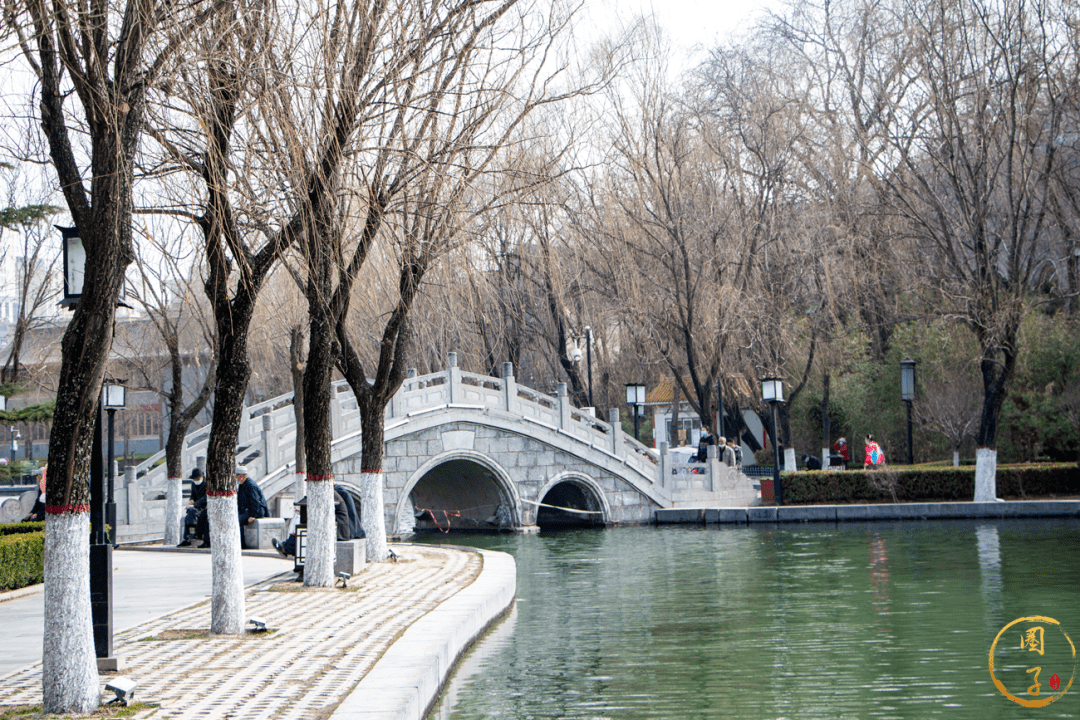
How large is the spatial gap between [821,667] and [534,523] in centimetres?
1793

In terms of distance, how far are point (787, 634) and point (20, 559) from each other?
8553 mm

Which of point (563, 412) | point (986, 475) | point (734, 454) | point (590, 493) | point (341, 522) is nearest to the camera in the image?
point (341, 522)

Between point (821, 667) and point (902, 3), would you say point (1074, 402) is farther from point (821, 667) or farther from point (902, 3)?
point (821, 667)

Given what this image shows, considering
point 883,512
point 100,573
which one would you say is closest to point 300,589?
point 100,573

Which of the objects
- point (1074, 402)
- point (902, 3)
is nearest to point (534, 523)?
point (1074, 402)

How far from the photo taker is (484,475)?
26.5 meters

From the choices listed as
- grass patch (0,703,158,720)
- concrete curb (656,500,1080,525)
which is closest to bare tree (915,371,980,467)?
concrete curb (656,500,1080,525)

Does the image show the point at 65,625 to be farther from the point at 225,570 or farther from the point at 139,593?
the point at 139,593

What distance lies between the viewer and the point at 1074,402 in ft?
85.5

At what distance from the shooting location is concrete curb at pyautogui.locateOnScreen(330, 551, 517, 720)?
5973 mm

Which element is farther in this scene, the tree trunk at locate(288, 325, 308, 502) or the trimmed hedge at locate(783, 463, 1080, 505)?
the trimmed hedge at locate(783, 463, 1080, 505)

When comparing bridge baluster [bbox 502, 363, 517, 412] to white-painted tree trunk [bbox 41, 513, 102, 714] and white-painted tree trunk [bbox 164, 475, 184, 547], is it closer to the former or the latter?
white-painted tree trunk [bbox 164, 475, 184, 547]

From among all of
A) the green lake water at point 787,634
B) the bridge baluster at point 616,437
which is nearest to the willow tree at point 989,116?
the green lake water at point 787,634

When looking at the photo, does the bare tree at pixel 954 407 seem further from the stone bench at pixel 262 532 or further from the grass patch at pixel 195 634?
the grass patch at pixel 195 634
